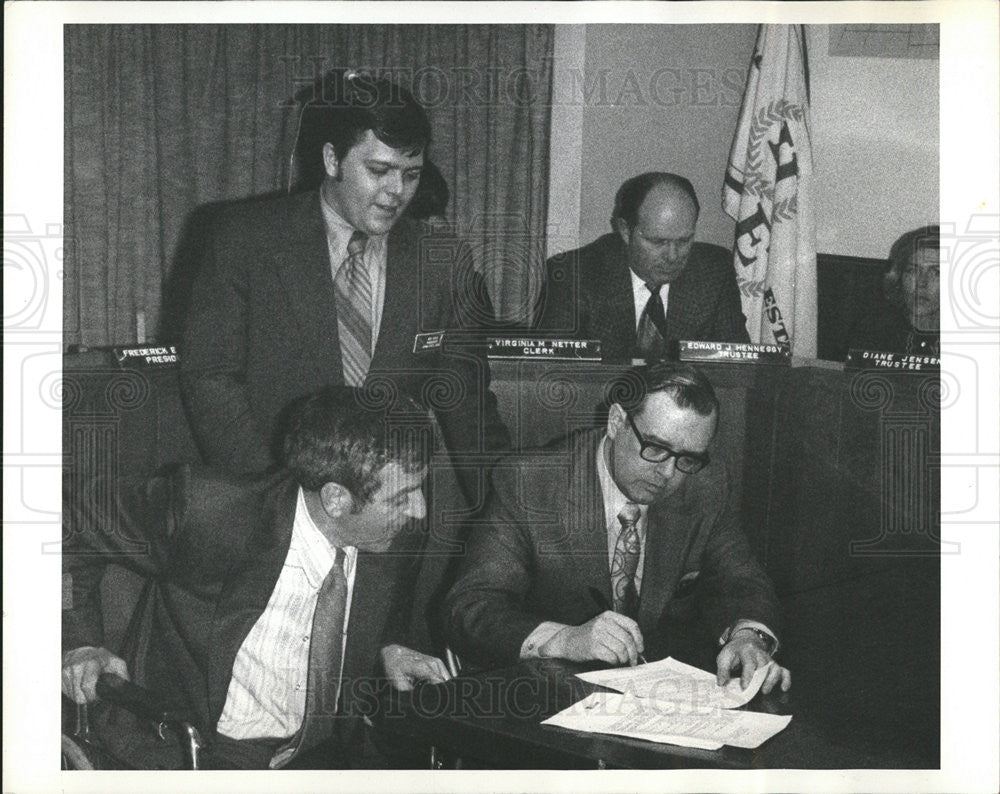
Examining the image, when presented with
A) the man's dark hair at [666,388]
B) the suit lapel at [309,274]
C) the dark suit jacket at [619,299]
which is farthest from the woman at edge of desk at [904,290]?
the suit lapel at [309,274]

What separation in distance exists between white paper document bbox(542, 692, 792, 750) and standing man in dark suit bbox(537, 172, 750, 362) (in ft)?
3.79

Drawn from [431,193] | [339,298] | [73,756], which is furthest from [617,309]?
[73,756]

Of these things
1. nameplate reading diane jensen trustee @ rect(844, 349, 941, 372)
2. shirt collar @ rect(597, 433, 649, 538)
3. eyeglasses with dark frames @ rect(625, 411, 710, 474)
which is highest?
nameplate reading diane jensen trustee @ rect(844, 349, 941, 372)

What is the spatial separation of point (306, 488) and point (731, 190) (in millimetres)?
1750

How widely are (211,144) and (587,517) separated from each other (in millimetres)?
1772

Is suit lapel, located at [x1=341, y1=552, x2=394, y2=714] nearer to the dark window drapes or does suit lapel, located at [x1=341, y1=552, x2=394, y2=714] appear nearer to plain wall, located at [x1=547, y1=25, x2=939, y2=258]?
the dark window drapes

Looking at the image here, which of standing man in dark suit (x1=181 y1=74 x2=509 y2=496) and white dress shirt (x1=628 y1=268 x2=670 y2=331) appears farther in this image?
white dress shirt (x1=628 y1=268 x2=670 y2=331)

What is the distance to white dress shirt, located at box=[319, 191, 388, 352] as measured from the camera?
404 cm

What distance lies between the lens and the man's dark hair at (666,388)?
4035 mm

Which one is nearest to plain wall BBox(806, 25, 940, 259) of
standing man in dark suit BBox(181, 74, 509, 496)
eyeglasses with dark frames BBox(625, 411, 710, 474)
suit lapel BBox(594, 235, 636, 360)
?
suit lapel BBox(594, 235, 636, 360)

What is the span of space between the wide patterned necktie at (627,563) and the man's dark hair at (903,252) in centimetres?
114

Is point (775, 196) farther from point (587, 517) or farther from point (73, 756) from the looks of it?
point (73, 756)

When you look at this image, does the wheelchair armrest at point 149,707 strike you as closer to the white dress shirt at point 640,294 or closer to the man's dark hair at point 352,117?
the man's dark hair at point 352,117

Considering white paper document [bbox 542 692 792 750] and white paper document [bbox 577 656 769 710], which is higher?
white paper document [bbox 577 656 769 710]
